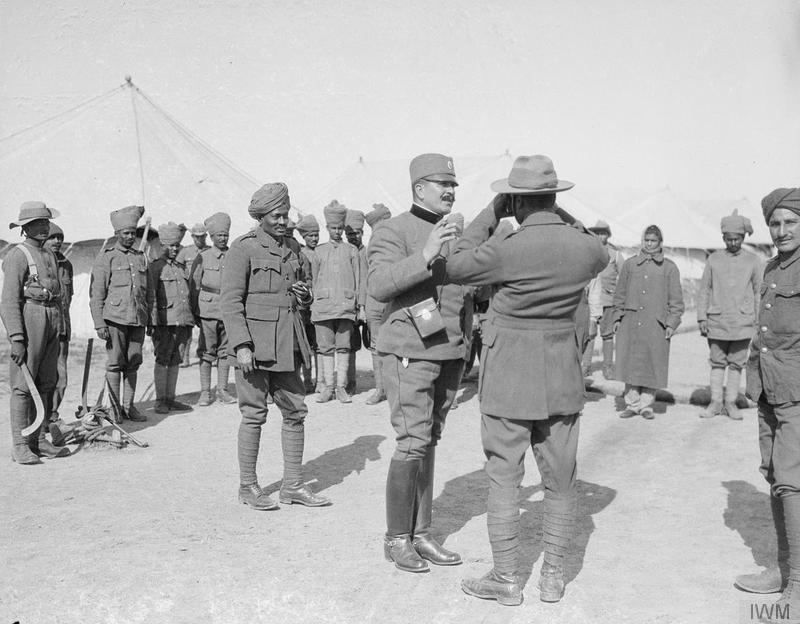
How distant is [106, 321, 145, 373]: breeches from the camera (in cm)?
832

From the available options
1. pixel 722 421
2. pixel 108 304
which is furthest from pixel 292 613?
pixel 722 421

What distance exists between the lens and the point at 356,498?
19.1 ft

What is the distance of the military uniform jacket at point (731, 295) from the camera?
28.2ft

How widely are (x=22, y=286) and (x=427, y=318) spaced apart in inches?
158

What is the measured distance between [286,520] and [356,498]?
0.67 m

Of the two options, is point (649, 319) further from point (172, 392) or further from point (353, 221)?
point (172, 392)

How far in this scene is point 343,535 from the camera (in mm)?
4957

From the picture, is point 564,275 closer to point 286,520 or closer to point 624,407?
point 286,520

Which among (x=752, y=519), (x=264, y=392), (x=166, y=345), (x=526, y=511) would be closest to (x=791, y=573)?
(x=752, y=519)

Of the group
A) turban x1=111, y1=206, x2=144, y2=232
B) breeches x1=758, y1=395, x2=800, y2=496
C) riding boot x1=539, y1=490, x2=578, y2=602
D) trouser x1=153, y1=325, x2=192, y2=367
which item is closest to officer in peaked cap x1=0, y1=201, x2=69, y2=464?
turban x1=111, y1=206, x2=144, y2=232

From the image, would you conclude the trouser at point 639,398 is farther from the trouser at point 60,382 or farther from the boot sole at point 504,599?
the trouser at point 60,382

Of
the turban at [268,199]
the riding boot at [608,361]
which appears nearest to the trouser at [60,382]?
the turban at [268,199]

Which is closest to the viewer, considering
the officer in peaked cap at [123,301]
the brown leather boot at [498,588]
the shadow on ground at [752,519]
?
the brown leather boot at [498,588]

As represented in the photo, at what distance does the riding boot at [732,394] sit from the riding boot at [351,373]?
4.07 metres
